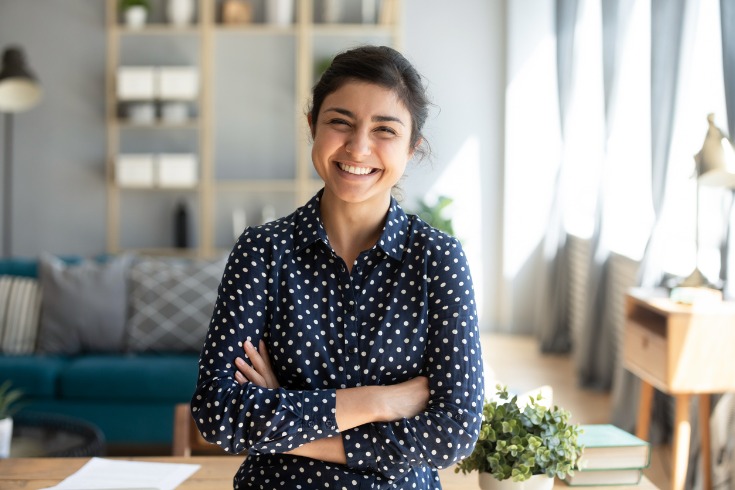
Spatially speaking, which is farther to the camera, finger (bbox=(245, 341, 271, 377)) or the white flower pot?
the white flower pot

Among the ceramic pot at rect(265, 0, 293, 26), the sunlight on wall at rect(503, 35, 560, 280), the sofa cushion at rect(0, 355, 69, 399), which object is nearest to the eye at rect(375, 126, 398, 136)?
the sofa cushion at rect(0, 355, 69, 399)

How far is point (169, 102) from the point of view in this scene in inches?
283

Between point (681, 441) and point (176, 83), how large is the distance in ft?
15.6

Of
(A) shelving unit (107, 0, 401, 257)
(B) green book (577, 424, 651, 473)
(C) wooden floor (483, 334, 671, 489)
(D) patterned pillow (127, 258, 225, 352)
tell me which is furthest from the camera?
(A) shelving unit (107, 0, 401, 257)

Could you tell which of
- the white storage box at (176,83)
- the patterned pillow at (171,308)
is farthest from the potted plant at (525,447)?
the white storage box at (176,83)

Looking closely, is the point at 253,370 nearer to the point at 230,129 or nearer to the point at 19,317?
the point at 19,317

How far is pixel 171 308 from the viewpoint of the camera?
474 cm

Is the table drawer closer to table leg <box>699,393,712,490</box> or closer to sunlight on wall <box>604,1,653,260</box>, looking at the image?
table leg <box>699,393,712,490</box>

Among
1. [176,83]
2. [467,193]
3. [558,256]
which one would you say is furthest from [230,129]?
[558,256]

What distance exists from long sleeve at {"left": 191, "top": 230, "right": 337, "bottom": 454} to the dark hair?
0.31 meters

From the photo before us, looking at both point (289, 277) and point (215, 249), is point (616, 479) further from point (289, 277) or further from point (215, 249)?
point (215, 249)

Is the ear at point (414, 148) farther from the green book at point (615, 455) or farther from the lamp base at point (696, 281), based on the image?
the lamp base at point (696, 281)

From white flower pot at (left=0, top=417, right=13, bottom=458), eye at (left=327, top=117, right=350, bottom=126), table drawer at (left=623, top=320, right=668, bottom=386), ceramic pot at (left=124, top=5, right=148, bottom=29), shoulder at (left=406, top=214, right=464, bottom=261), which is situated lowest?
white flower pot at (left=0, top=417, right=13, bottom=458)

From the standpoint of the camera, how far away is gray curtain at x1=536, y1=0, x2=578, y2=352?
675 cm
